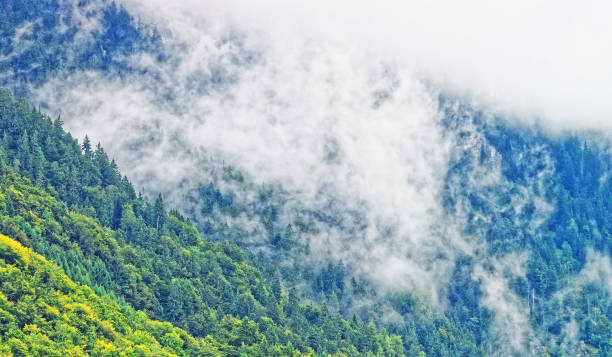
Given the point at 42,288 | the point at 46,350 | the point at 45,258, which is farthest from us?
the point at 45,258

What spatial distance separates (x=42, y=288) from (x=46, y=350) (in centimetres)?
1595

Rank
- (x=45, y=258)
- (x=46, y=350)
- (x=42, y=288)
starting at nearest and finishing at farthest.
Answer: (x=46, y=350), (x=42, y=288), (x=45, y=258)

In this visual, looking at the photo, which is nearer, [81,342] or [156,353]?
[81,342]

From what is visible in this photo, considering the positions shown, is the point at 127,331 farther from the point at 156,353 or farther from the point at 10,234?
the point at 10,234

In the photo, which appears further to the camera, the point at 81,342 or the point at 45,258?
the point at 45,258

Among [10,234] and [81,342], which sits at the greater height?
[10,234]

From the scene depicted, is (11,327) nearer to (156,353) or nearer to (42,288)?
(42,288)

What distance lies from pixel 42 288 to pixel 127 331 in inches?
699

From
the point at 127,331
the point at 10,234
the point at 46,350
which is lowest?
the point at 46,350

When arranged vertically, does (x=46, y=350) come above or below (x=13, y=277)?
below

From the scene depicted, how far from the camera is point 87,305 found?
188250 millimetres

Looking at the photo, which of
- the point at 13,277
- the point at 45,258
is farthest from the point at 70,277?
the point at 13,277

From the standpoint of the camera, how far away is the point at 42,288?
183 m

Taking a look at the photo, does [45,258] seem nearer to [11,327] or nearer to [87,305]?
[87,305]
